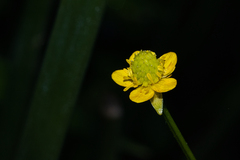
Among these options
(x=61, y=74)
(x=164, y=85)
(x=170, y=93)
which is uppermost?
(x=164, y=85)

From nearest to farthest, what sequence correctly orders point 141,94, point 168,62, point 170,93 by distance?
1. point 141,94
2. point 168,62
3. point 170,93

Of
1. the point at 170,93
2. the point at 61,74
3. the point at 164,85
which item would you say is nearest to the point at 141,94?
the point at 164,85

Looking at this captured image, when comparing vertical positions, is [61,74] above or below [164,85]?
below

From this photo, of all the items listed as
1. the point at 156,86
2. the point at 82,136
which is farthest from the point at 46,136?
the point at 82,136

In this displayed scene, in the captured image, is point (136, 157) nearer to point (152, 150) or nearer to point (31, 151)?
point (152, 150)

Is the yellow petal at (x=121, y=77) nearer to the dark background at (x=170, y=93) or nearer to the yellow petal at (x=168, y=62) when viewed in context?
the yellow petal at (x=168, y=62)

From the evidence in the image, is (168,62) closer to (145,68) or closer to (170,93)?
(145,68)

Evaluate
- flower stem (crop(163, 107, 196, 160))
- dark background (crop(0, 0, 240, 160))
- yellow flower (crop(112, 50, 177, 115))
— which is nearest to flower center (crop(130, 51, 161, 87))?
yellow flower (crop(112, 50, 177, 115))

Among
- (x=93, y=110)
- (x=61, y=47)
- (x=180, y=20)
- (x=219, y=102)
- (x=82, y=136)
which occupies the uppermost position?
(x=180, y=20)
